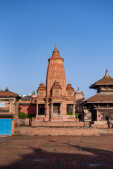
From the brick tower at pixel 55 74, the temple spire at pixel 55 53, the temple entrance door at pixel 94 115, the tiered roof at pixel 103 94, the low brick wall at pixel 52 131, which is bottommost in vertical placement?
the low brick wall at pixel 52 131

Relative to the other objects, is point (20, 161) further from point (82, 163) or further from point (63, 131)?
point (63, 131)

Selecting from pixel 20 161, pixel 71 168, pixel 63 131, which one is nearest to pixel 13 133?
pixel 63 131

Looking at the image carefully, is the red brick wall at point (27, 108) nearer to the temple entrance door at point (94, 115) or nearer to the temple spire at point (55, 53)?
the temple spire at point (55, 53)

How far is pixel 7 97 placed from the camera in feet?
129

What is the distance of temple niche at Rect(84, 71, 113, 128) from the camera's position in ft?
127

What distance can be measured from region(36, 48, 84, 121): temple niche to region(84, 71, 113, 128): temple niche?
3.78m

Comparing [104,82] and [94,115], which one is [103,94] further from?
[94,115]

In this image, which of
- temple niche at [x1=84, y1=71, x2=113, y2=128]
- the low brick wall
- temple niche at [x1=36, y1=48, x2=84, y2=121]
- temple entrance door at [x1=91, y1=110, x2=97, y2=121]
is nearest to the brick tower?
temple niche at [x1=36, y1=48, x2=84, y2=121]

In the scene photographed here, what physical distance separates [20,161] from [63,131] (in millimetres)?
18115

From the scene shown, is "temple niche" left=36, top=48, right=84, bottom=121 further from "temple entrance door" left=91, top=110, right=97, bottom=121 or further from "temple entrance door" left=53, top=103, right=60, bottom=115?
"temple entrance door" left=91, top=110, right=97, bottom=121

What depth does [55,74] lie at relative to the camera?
1834 inches

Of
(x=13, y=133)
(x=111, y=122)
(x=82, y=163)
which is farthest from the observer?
(x=111, y=122)

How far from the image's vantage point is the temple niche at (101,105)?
127 ft

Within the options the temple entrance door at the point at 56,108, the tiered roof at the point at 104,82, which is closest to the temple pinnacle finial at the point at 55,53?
the tiered roof at the point at 104,82
